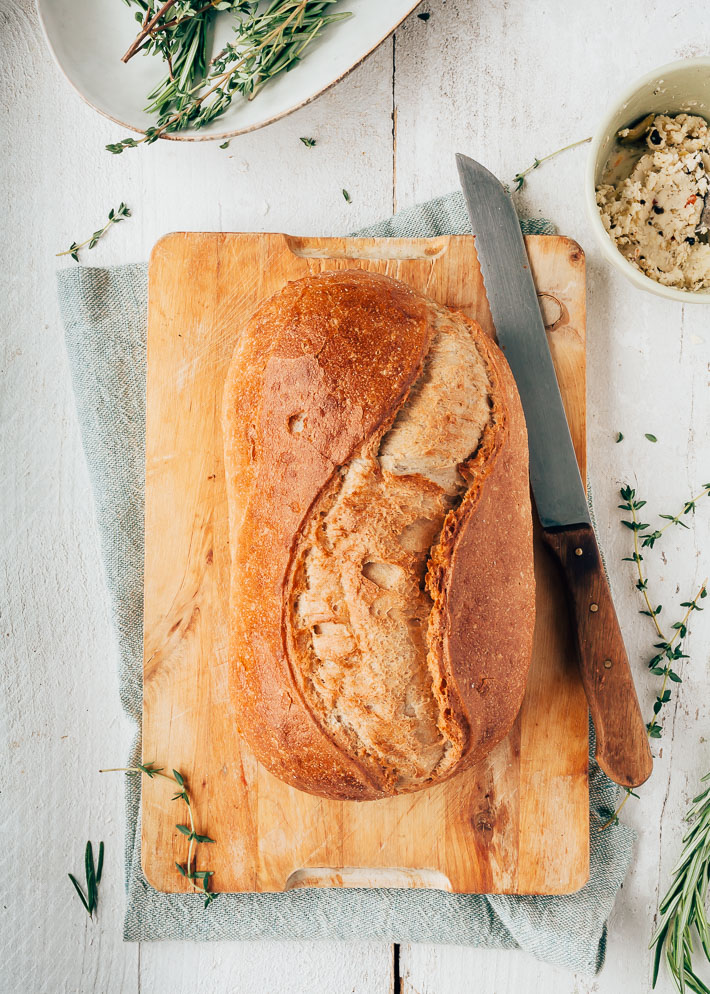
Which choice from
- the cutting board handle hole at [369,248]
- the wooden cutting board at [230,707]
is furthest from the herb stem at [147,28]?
the cutting board handle hole at [369,248]

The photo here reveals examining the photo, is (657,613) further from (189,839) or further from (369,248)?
(189,839)

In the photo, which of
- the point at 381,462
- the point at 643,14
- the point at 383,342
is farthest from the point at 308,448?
the point at 643,14

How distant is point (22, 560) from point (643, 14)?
2.16 m

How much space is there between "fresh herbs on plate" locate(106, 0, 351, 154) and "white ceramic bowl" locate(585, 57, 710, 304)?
26.1 inches

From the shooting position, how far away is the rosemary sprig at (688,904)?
1677 mm

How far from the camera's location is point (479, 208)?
1.73 meters

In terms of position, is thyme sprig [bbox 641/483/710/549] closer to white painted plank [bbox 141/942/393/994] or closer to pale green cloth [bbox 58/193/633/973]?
pale green cloth [bbox 58/193/633/973]

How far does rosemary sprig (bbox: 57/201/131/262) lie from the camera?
190 centimetres

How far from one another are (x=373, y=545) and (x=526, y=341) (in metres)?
0.67

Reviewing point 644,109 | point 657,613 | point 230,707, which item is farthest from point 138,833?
point 644,109

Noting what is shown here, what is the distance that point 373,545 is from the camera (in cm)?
136

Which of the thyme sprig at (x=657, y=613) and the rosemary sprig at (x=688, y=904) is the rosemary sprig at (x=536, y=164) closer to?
the thyme sprig at (x=657, y=613)

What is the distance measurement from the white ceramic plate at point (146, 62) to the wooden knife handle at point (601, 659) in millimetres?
1208

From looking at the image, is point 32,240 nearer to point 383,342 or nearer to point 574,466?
point 383,342
